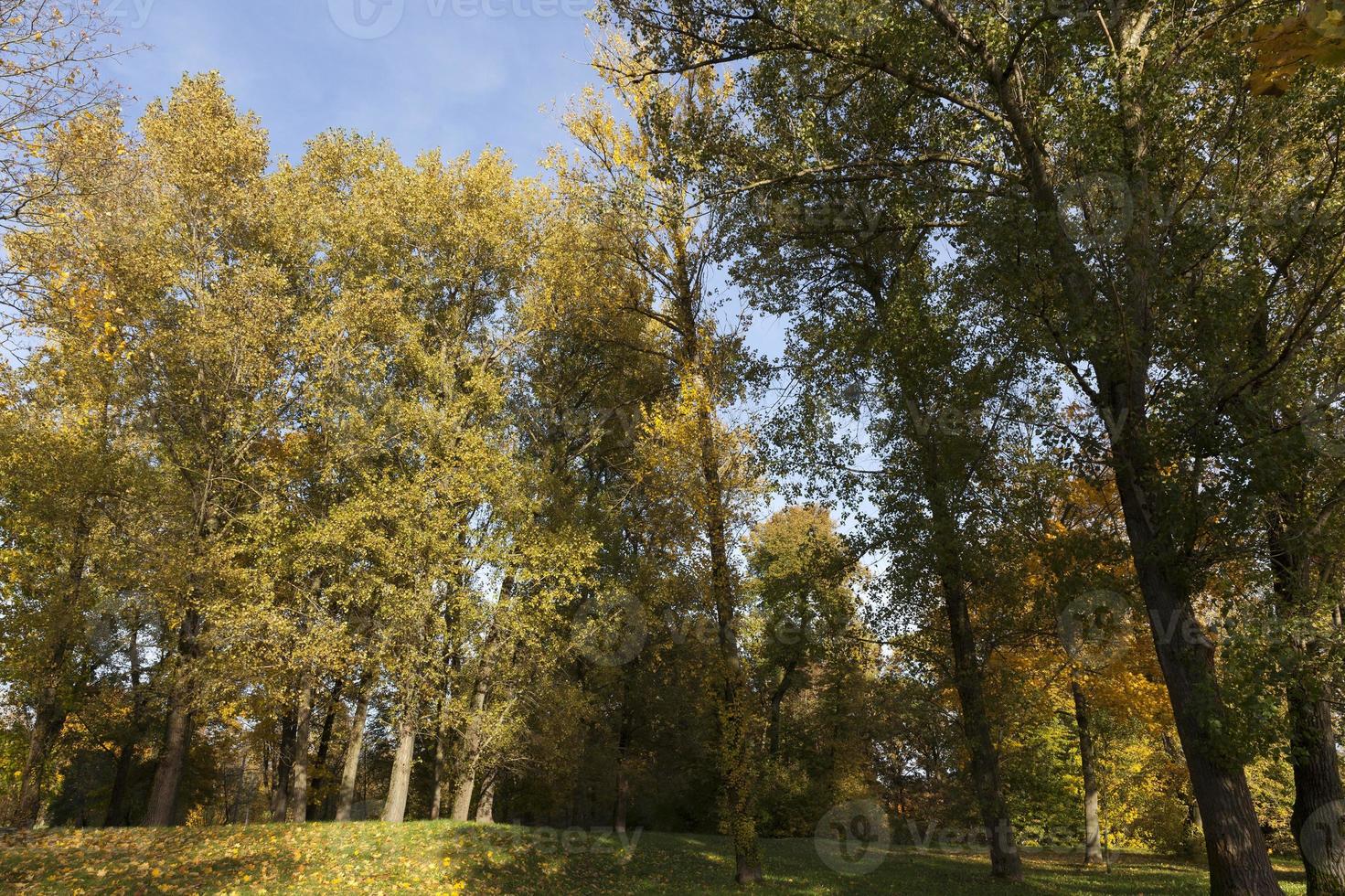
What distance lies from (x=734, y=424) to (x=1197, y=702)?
9.23m

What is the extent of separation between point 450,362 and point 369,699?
8.50 meters

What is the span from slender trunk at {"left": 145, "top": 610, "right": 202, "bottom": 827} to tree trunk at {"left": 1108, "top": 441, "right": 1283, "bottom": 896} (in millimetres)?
17239

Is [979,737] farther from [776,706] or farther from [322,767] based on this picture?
[322,767]

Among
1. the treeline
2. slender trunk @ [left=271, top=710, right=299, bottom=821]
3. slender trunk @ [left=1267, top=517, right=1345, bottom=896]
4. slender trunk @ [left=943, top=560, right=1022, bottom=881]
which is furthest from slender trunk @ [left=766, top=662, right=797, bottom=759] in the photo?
slender trunk @ [left=1267, top=517, right=1345, bottom=896]

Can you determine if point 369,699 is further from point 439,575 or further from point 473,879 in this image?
point 473,879

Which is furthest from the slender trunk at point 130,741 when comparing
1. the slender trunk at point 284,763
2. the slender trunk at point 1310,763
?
the slender trunk at point 1310,763

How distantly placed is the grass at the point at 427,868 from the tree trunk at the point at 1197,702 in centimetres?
625

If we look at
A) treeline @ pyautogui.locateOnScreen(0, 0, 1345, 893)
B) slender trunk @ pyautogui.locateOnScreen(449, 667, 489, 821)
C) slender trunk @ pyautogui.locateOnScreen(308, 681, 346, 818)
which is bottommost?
slender trunk @ pyautogui.locateOnScreen(308, 681, 346, 818)

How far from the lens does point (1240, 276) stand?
29.3ft

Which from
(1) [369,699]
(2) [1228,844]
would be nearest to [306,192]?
(1) [369,699]

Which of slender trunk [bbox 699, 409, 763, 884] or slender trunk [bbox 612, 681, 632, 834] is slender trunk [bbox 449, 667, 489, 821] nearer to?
slender trunk [bbox 699, 409, 763, 884]

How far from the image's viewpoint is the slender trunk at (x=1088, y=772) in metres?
19.7

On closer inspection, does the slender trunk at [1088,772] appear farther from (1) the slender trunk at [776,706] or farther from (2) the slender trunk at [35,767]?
(2) the slender trunk at [35,767]

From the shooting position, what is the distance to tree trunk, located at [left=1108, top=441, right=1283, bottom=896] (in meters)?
7.78
